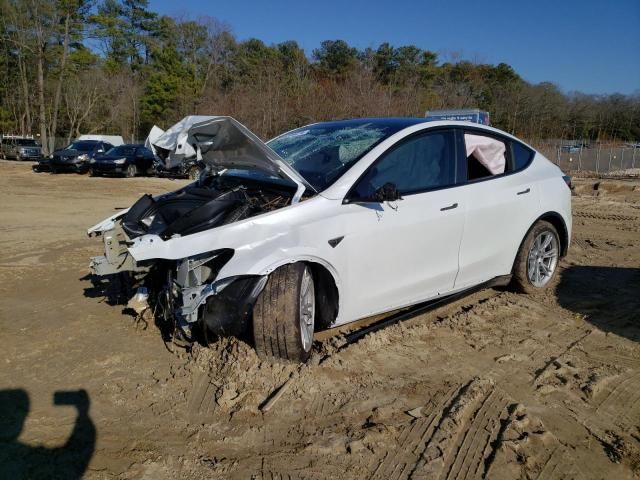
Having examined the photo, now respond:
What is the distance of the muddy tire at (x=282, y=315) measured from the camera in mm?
3301

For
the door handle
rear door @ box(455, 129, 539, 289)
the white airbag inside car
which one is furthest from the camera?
the white airbag inside car

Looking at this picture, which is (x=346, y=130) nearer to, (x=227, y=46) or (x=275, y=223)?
(x=275, y=223)

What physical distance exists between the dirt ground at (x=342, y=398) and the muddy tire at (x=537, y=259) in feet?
0.69

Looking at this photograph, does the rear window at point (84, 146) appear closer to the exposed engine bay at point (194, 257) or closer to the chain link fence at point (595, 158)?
the exposed engine bay at point (194, 257)

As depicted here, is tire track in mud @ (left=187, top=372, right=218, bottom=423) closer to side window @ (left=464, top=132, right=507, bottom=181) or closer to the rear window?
side window @ (left=464, top=132, right=507, bottom=181)

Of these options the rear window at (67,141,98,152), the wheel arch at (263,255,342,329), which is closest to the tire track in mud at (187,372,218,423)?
the wheel arch at (263,255,342,329)

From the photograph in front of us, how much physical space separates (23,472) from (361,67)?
34.2 meters

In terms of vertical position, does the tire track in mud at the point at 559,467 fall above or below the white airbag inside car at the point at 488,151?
below

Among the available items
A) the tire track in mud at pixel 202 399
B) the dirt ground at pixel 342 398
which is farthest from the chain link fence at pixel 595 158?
the tire track in mud at pixel 202 399

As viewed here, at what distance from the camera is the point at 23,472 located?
2.52m

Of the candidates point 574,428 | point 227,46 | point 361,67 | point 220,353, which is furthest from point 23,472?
point 227,46

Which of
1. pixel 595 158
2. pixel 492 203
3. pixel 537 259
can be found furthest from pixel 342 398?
pixel 595 158

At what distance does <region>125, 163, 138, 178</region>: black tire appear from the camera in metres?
21.4

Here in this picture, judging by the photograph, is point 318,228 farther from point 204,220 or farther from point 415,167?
point 415,167
